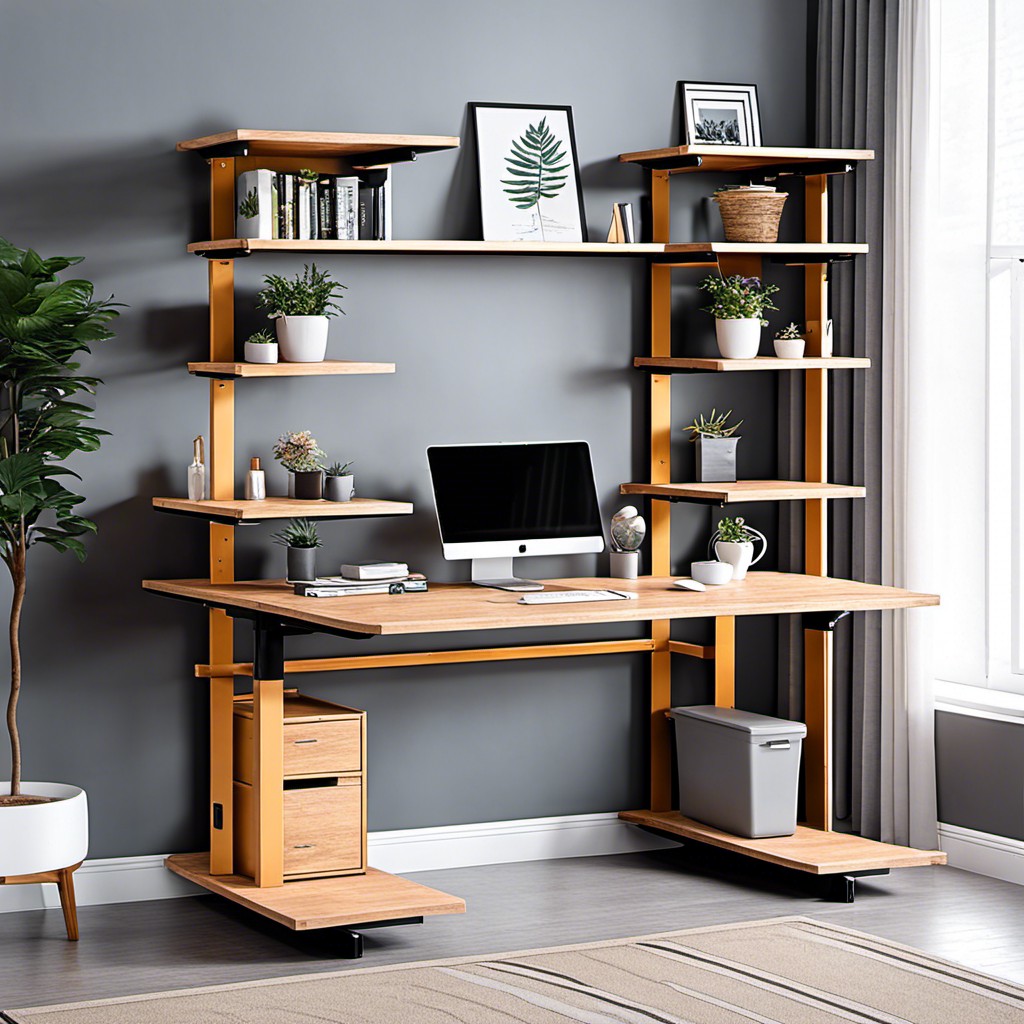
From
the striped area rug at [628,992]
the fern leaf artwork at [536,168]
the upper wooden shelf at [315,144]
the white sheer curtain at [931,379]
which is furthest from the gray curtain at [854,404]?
the upper wooden shelf at [315,144]

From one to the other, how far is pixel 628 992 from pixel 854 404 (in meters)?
2.10

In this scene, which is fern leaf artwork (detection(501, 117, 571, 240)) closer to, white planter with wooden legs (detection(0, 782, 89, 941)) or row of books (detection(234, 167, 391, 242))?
row of books (detection(234, 167, 391, 242))

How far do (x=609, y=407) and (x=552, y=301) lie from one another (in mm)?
365

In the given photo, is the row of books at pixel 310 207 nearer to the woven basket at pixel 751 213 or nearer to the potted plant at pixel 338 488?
the potted plant at pixel 338 488

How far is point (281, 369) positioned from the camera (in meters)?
4.19

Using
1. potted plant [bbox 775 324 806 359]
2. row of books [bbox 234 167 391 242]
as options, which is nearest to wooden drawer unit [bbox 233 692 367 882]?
row of books [bbox 234 167 391 242]

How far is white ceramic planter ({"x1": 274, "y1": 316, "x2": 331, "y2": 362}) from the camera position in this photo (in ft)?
14.1

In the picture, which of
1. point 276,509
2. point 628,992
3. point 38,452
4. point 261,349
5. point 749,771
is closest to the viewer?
point 628,992

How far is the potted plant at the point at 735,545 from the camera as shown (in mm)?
4688

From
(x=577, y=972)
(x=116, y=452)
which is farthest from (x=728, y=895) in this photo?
(x=116, y=452)

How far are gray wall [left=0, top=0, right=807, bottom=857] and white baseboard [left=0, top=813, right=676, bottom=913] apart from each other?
5 cm

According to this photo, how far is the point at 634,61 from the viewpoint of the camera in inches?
193

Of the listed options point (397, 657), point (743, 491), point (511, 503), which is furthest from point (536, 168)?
point (397, 657)

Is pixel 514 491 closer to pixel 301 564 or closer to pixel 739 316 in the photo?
pixel 301 564
